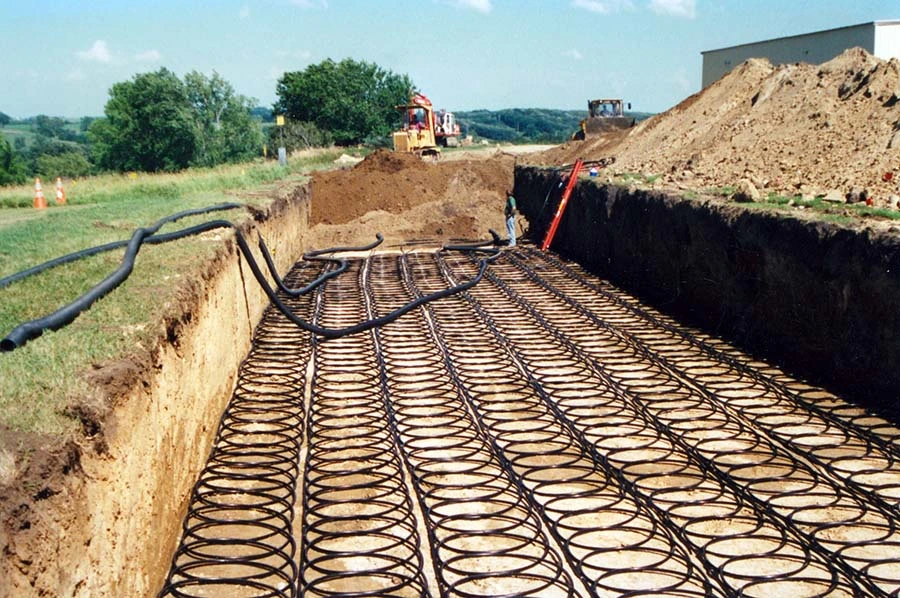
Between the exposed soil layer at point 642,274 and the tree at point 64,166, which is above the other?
the tree at point 64,166

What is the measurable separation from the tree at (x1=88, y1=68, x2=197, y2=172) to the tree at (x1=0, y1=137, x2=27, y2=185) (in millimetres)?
5859

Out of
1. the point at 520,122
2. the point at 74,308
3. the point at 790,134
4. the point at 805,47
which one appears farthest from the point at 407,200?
the point at 520,122

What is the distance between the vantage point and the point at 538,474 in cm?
550

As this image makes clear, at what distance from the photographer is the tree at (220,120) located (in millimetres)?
56562

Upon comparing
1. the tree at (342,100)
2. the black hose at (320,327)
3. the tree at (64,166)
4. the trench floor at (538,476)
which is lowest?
the trench floor at (538,476)

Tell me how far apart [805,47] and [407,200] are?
13799mm

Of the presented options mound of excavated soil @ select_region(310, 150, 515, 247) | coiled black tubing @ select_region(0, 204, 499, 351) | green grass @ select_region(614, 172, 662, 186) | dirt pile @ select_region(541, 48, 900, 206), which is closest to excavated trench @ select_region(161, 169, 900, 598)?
coiled black tubing @ select_region(0, 204, 499, 351)

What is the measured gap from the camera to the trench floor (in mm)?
4223

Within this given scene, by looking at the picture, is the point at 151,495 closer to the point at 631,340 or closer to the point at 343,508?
the point at 343,508

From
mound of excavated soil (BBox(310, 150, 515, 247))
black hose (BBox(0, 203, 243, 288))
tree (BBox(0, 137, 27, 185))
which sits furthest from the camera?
tree (BBox(0, 137, 27, 185))

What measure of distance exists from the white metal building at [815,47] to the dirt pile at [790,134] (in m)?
5.88

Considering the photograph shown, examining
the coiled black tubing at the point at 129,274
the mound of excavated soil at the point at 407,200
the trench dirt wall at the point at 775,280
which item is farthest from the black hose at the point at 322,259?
the trench dirt wall at the point at 775,280

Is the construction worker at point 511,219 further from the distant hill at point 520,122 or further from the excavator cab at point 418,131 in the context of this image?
the distant hill at point 520,122

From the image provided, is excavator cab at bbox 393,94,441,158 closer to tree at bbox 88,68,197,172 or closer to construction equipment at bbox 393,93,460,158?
construction equipment at bbox 393,93,460,158
